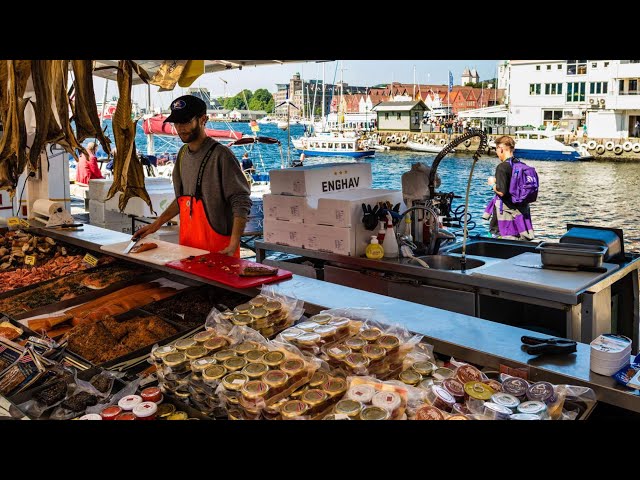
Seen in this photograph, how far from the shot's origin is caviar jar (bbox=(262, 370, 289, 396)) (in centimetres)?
187

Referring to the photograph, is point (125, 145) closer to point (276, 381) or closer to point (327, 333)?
point (327, 333)

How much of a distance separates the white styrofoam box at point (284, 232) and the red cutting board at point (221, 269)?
1638 millimetres

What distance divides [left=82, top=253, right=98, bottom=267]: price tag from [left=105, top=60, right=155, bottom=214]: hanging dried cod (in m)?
1.07

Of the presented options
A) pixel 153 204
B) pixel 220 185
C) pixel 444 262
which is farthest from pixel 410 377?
pixel 153 204

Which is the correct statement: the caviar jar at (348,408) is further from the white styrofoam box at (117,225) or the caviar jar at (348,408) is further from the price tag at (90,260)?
the white styrofoam box at (117,225)

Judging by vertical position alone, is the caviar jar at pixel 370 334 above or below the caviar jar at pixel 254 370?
above

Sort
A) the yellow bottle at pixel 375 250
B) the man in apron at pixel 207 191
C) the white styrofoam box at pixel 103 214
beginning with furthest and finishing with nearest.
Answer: the white styrofoam box at pixel 103 214 → the yellow bottle at pixel 375 250 → the man in apron at pixel 207 191

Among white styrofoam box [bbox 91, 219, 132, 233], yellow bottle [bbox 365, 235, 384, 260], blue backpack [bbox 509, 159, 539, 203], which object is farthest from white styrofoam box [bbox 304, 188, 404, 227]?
white styrofoam box [bbox 91, 219, 132, 233]

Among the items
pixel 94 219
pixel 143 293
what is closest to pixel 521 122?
pixel 94 219

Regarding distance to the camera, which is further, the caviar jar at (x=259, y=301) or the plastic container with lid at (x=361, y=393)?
the caviar jar at (x=259, y=301)

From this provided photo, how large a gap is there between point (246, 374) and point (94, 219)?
728cm

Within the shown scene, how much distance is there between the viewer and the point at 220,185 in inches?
164

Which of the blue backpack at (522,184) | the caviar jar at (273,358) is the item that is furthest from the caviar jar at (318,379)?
the blue backpack at (522,184)

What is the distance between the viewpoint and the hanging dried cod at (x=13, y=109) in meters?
2.78
